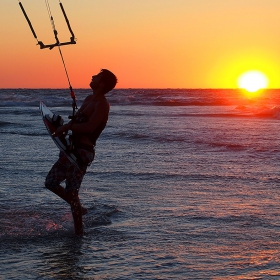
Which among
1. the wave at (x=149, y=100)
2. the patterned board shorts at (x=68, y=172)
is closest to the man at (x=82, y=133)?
the patterned board shorts at (x=68, y=172)

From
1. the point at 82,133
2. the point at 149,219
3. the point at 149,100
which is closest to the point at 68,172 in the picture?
the point at 82,133

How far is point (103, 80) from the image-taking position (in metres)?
5.91

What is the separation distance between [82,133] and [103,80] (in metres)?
0.58

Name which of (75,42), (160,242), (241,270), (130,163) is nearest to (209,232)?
(160,242)

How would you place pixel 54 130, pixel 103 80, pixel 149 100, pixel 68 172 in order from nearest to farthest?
pixel 103 80 < pixel 68 172 < pixel 54 130 < pixel 149 100

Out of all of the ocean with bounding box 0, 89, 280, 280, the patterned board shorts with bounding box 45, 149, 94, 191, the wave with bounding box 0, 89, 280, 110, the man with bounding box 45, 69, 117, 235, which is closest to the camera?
the ocean with bounding box 0, 89, 280, 280

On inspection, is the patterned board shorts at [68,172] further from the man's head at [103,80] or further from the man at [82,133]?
the man's head at [103,80]

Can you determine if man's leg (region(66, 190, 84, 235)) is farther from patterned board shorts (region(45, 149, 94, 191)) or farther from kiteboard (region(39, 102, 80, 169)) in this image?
kiteboard (region(39, 102, 80, 169))

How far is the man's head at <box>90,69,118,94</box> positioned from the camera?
590 cm

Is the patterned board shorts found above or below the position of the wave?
above

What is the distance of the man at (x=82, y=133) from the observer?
5.89 meters

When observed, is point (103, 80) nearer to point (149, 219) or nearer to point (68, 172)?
point (68, 172)

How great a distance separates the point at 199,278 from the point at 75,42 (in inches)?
119

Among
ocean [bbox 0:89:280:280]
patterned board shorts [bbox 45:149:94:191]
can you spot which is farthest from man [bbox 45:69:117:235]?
ocean [bbox 0:89:280:280]
